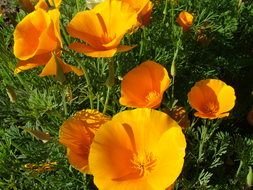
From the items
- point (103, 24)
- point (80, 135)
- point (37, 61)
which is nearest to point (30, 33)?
point (37, 61)

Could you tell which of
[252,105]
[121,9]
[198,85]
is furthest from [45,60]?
[252,105]

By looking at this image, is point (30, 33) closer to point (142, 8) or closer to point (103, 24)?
point (103, 24)

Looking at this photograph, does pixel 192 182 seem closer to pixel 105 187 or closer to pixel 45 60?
pixel 105 187

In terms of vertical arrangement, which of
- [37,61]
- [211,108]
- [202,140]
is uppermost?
[37,61]

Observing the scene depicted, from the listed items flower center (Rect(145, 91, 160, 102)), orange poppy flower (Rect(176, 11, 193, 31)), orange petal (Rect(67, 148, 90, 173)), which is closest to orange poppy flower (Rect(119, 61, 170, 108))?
flower center (Rect(145, 91, 160, 102))

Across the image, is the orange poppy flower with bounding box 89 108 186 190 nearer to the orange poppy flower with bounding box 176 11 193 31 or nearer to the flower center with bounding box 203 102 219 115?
the flower center with bounding box 203 102 219 115

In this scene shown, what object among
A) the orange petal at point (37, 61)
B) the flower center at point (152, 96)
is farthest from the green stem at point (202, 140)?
the orange petal at point (37, 61)

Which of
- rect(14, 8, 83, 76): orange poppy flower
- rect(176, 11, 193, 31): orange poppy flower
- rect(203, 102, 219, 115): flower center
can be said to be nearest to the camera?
rect(14, 8, 83, 76): orange poppy flower

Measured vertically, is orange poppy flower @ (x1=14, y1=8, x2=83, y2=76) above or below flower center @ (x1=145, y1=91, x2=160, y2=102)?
above

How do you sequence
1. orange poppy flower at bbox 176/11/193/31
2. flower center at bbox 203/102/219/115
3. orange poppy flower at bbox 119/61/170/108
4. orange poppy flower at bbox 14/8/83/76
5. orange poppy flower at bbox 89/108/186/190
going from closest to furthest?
1. orange poppy flower at bbox 89/108/186/190
2. orange poppy flower at bbox 14/8/83/76
3. orange poppy flower at bbox 119/61/170/108
4. flower center at bbox 203/102/219/115
5. orange poppy flower at bbox 176/11/193/31
